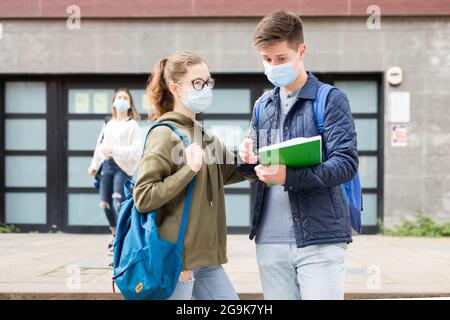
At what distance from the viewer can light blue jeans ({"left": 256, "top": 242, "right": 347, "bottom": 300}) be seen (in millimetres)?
2887

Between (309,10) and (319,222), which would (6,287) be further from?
(309,10)

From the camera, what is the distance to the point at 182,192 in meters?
3.01

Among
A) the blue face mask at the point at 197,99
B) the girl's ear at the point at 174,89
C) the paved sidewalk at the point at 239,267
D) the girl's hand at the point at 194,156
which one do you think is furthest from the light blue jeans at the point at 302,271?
the paved sidewalk at the point at 239,267

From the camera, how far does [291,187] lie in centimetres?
281

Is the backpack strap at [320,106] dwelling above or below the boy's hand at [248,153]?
above

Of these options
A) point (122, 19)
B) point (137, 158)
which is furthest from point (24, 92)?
point (137, 158)

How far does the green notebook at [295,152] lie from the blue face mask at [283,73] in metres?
0.33

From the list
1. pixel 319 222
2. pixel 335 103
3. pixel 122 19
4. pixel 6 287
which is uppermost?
pixel 122 19

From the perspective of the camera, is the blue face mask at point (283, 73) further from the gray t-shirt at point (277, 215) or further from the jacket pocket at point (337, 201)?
the jacket pocket at point (337, 201)

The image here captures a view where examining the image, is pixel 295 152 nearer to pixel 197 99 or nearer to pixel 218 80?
pixel 197 99

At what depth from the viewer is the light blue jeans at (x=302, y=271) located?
9.47 feet

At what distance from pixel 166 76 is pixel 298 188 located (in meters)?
0.89

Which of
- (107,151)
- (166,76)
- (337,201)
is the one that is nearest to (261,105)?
(166,76)
